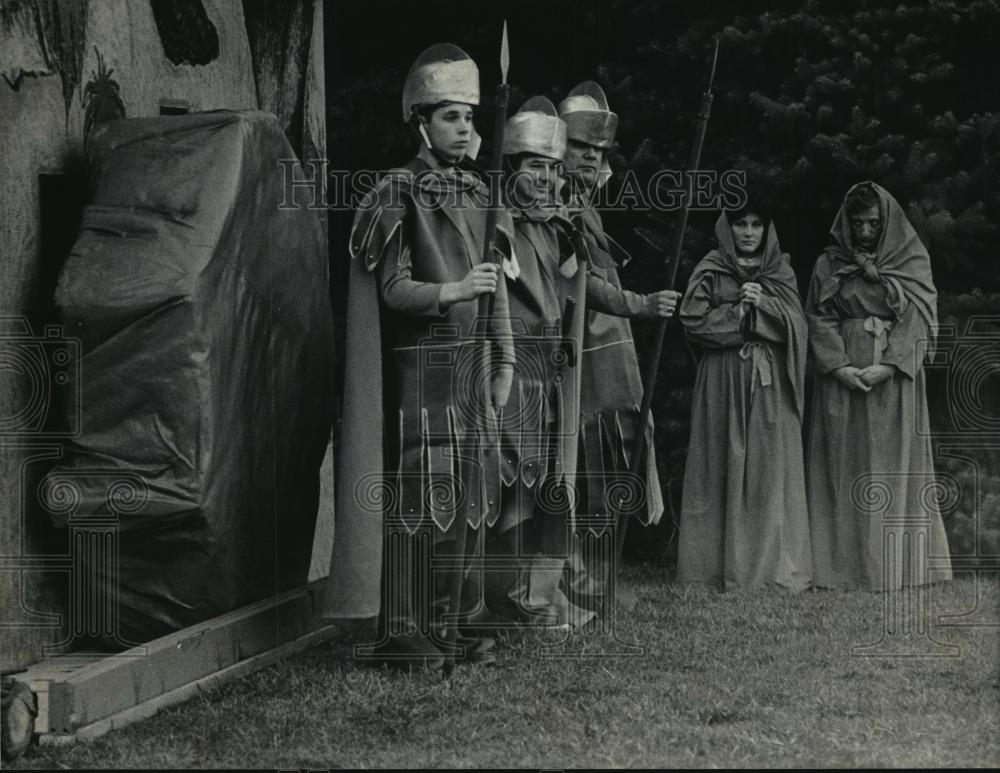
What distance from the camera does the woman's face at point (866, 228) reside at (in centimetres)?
970

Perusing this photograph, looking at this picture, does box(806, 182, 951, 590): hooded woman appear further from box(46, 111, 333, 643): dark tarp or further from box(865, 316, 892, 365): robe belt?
box(46, 111, 333, 643): dark tarp

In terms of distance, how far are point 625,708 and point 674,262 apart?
209 cm

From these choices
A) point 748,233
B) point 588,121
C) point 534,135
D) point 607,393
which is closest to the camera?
point 534,135

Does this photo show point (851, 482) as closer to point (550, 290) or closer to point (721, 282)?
point (721, 282)

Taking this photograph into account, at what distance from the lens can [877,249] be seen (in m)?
9.66

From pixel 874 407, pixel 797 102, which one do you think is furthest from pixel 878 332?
pixel 797 102

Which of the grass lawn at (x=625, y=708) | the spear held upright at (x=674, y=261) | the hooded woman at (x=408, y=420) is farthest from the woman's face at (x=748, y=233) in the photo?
the hooded woman at (x=408, y=420)

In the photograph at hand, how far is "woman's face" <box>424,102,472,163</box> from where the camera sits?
7.18m

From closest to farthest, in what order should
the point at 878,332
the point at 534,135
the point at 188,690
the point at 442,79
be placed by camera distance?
1. the point at 188,690
2. the point at 442,79
3. the point at 534,135
4. the point at 878,332

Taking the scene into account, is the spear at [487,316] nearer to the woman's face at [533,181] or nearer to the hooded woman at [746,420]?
the woman's face at [533,181]

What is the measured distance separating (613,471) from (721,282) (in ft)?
5.49

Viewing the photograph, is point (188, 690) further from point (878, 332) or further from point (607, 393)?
point (878, 332)

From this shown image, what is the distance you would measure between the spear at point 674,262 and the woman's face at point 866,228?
190 centimetres

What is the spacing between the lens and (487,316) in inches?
272
